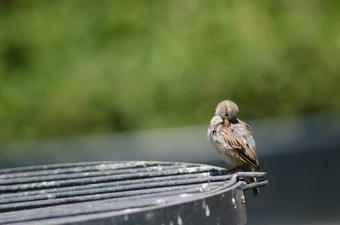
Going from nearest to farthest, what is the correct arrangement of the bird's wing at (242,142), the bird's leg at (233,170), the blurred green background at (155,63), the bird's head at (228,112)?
1. the bird's leg at (233,170)
2. the bird's wing at (242,142)
3. the bird's head at (228,112)
4. the blurred green background at (155,63)

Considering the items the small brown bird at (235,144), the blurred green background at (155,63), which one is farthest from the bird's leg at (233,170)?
the blurred green background at (155,63)

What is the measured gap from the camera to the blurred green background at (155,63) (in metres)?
8.48

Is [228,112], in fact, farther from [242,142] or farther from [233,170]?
[233,170]

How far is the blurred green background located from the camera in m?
8.48

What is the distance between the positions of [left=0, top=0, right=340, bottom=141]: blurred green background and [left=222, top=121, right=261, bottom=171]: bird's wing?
145 inches

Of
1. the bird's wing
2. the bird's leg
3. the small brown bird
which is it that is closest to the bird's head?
the small brown bird

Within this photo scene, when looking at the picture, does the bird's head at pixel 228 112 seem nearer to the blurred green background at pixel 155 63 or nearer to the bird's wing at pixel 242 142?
the bird's wing at pixel 242 142

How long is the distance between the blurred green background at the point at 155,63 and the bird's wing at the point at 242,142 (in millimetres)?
3679

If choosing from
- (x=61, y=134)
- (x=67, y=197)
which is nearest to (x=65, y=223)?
(x=67, y=197)

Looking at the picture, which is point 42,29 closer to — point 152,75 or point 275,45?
point 152,75

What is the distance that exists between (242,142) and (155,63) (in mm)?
4011

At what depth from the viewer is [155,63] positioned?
854 cm

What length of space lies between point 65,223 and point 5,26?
6883 mm

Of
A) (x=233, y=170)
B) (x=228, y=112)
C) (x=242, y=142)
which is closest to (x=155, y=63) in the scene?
(x=228, y=112)
